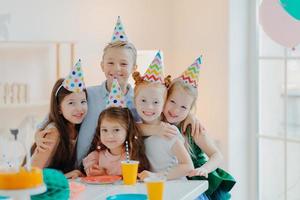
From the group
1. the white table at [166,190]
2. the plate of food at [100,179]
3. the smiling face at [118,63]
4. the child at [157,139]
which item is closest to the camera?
the white table at [166,190]

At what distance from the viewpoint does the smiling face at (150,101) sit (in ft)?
7.02

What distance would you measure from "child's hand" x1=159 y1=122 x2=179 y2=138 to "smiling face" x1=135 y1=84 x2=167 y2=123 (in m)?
0.05

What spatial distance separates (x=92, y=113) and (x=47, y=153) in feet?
0.81

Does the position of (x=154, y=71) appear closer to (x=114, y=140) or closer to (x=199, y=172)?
(x=114, y=140)

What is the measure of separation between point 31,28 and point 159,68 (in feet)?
4.94

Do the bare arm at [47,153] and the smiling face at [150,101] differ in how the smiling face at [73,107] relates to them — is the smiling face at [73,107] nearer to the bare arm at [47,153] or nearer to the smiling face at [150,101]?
the bare arm at [47,153]

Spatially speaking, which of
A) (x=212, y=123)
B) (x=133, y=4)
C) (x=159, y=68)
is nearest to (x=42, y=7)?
(x=133, y=4)

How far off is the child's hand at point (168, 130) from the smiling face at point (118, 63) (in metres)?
0.26

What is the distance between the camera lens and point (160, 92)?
2152 millimetres

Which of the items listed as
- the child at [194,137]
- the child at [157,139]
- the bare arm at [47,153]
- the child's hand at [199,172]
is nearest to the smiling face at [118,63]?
the child at [157,139]

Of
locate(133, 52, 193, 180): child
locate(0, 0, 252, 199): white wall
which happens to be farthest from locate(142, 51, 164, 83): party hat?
locate(0, 0, 252, 199): white wall

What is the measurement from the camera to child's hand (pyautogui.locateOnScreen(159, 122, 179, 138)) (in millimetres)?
2152

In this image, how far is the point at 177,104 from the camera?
220 centimetres

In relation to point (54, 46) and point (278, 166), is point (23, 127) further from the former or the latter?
point (278, 166)
